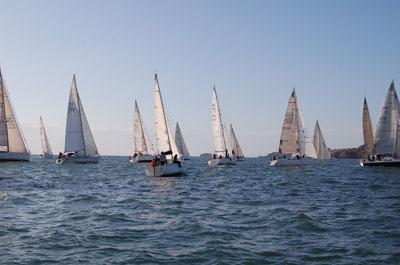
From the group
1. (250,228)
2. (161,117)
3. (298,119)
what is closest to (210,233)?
(250,228)

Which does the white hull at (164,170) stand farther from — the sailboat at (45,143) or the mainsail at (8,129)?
the sailboat at (45,143)

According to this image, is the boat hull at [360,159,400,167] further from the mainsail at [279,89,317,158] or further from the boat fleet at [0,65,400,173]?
the mainsail at [279,89,317,158]

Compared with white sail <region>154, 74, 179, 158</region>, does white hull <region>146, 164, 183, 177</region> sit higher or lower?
lower

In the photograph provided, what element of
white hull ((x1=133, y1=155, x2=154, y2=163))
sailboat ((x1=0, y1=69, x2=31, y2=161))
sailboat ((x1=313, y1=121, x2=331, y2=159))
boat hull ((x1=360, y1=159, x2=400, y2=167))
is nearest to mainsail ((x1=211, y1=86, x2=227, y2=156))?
white hull ((x1=133, y1=155, x2=154, y2=163))

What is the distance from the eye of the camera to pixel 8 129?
6788 cm

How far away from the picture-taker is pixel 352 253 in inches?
493

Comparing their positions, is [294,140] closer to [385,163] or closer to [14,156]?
[385,163]

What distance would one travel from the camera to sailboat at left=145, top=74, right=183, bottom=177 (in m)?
41.0

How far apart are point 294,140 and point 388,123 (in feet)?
45.7

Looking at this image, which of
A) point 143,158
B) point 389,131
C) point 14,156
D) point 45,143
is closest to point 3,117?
point 14,156

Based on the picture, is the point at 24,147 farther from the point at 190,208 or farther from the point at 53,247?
the point at 53,247

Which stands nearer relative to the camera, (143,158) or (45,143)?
(143,158)

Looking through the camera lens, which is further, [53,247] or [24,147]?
[24,147]

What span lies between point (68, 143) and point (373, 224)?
61.2 metres
